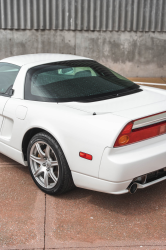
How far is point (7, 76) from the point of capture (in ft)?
12.9

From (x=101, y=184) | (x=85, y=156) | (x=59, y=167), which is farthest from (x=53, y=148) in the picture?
(x=101, y=184)

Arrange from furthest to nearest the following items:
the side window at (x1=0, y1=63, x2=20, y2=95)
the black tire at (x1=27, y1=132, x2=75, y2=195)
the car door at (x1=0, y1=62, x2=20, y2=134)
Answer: the side window at (x1=0, y1=63, x2=20, y2=95), the car door at (x1=0, y1=62, x2=20, y2=134), the black tire at (x1=27, y1=132, x2=75, y2=195)

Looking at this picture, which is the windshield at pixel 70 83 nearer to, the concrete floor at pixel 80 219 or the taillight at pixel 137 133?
the taillight at pixel 137 133

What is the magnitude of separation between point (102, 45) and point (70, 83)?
7.37 meters

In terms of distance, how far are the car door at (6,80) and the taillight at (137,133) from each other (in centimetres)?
167

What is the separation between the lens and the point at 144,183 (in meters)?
2.89

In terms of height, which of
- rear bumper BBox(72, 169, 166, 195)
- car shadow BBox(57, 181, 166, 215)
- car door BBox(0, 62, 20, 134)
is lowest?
car shadow BBox(57, 181, 166, 215)

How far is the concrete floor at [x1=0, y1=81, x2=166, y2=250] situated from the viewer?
2.59m

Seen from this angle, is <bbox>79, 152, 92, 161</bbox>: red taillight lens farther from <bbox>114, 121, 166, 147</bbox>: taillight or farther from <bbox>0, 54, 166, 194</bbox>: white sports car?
<bbox>114, 121, 166, 147</bbox>: taillight

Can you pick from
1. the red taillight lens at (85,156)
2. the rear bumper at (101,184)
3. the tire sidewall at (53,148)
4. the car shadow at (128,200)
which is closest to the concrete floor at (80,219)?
the car shadow at (128,200)

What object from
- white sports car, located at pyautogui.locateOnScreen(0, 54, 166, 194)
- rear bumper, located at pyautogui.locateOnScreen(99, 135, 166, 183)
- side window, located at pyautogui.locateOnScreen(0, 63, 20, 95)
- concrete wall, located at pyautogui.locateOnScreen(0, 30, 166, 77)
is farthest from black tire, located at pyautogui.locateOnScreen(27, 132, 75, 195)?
concrete wall, located at pyautogui.locateOnScreen(0, 30, 166, 77)

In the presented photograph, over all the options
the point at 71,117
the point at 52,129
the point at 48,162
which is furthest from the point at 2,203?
the point at 71,117

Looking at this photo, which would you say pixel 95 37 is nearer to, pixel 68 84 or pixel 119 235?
pixel 68 84

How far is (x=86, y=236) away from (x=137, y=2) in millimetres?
9234
